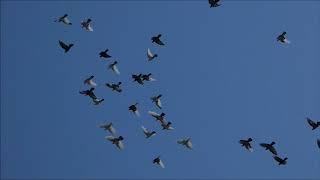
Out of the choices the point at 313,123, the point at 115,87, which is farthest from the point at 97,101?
the point at 313,123

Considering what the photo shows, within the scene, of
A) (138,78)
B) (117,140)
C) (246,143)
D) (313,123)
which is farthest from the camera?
(117,140)

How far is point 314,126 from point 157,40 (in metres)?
15.9

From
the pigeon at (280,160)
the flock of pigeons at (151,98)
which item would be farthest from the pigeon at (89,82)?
the pigeon at (280,160)

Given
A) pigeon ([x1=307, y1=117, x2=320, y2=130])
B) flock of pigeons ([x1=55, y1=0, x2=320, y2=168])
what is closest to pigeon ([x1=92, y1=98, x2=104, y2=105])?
flock of pigeons ([x1=55, y1=0, x2=320, y2=168])

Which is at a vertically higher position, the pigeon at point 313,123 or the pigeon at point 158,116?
the pigeon at point 158,116

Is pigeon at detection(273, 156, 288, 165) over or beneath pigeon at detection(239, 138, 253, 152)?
beneath

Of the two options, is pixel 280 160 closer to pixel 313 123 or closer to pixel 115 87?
pixel 313 123

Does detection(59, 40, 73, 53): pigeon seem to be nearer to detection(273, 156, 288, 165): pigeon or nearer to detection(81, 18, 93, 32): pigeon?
detection(81, 18, 93, 32): pigeon

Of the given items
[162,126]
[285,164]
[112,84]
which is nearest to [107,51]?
[112,84]

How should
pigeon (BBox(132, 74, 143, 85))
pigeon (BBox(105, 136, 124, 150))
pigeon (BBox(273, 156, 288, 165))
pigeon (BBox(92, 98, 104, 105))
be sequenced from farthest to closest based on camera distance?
pigeon (BBox(105, 136, 124, 150))
pigeon (BBox(92, 98, 104, 105))
pigeon (BBox(132, 74, 143, 85))
pigeon (BBox(273, 156, 288, 165))

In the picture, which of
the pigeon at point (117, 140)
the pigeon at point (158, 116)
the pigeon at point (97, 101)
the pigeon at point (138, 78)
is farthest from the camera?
the pigeon at point (158, 116)

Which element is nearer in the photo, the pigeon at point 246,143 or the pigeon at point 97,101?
the pigeon at point 246,143

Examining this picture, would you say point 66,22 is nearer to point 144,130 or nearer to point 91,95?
point 91,95

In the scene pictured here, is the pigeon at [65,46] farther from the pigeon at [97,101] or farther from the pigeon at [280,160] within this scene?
the pigeon at [280,160]
